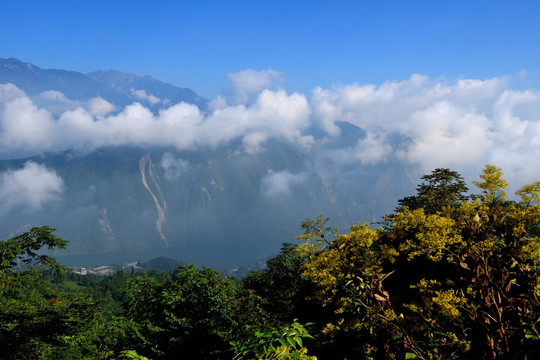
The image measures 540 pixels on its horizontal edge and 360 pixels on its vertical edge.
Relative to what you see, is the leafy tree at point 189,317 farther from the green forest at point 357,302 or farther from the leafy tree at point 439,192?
the leafy tree at point 439,192

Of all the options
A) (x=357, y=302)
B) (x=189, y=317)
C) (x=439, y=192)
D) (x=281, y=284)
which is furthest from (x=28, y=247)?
(x=439, y=192)

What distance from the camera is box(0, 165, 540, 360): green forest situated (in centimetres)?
461

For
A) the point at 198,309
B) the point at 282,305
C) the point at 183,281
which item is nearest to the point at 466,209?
the point at 198,309

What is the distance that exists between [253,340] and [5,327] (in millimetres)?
11775

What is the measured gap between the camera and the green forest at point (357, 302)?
4.61 metres

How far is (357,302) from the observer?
5734mm

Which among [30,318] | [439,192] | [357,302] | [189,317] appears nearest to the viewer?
[357,302]

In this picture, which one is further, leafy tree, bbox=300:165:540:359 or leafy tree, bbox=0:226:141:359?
leafy tree, bbox=0:226:141:359

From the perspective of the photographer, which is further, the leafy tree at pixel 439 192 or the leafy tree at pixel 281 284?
the leafy tree at pixel 439 192

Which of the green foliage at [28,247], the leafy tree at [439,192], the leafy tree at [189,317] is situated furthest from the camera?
the leafy tree at [439,192]

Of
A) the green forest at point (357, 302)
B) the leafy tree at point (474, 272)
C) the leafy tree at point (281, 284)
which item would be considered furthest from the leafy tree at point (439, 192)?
the leafy tree at point (474, 272)

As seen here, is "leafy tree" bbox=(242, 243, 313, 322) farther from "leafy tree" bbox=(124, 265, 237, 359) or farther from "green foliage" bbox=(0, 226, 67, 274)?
"green foliage" bbox=(0, 226, 67, 274)

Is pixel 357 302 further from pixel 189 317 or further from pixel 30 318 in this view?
pixel 189 317

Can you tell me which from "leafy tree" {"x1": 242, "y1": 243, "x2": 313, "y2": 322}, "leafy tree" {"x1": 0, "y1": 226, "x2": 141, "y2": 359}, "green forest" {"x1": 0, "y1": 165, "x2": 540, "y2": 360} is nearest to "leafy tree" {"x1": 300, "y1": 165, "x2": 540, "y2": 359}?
"green forest" {"x1": 0, "y1": 165, "x2": 540, "y2": 360}
